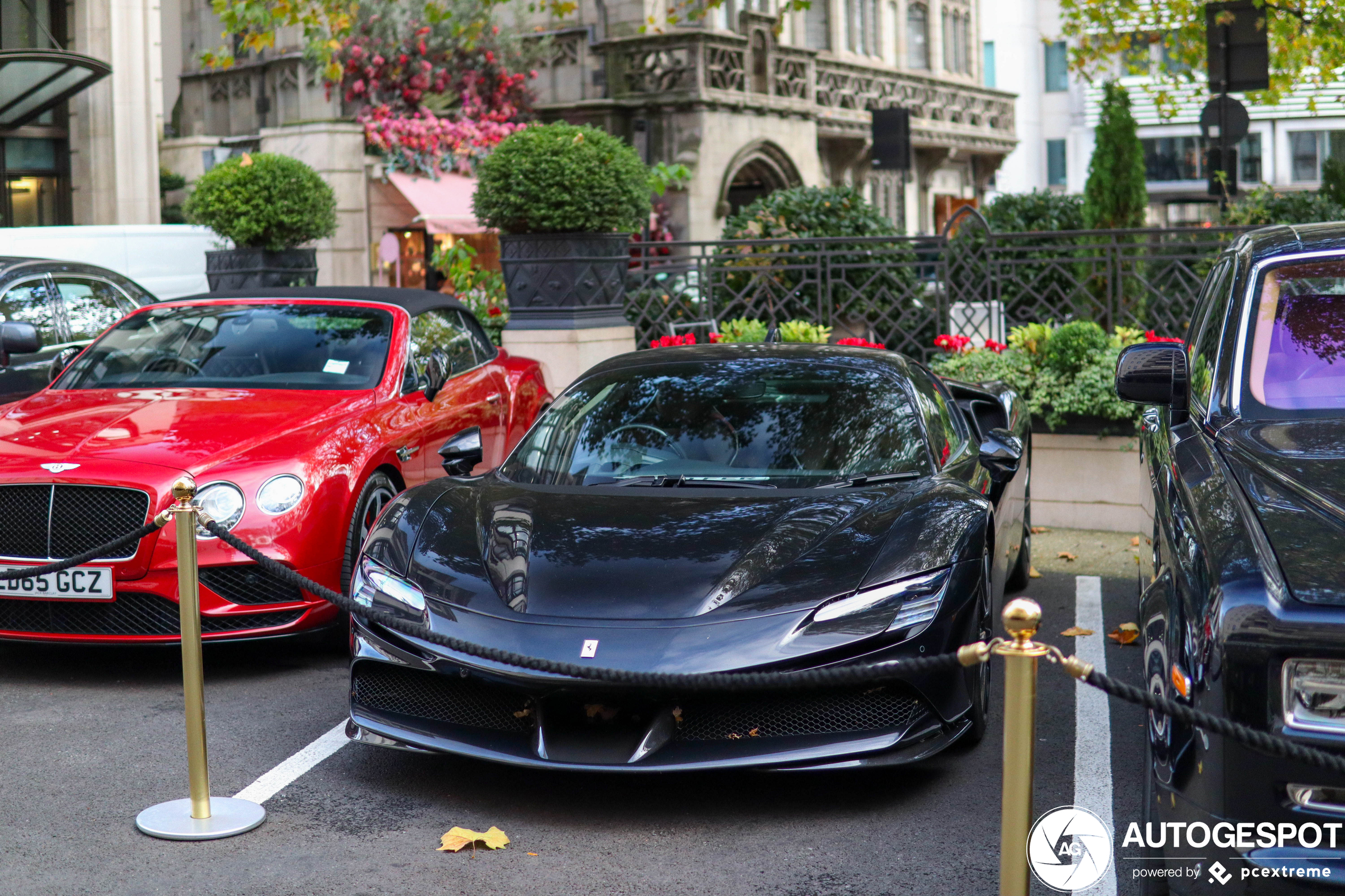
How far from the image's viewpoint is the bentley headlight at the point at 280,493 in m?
5.70

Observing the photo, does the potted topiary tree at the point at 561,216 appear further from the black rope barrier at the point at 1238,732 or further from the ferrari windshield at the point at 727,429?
the black rope barrier at the point at 1238,732

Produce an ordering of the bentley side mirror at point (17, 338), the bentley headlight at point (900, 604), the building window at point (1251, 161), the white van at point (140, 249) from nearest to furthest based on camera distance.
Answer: the bentley headlight at point (900, 604), the bentley side mirror at point (17, 338), the white van at point (140, 249), the building window at point (1251, 161)

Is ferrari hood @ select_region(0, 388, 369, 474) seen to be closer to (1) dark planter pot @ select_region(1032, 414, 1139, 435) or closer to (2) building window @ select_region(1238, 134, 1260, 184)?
(1) dark planter pot @ select_region(1032, 414, 1139, 435)

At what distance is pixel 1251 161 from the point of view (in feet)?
154

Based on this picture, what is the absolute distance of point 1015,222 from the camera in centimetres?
1895

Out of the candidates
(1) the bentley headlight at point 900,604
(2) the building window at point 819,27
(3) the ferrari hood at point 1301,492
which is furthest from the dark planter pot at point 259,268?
(2) the building window at point 819,27

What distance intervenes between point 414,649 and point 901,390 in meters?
2.23

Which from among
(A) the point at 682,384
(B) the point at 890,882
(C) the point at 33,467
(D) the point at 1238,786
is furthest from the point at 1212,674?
(C) the point at 33,467

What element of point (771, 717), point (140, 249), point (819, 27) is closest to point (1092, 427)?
point (771, 717)

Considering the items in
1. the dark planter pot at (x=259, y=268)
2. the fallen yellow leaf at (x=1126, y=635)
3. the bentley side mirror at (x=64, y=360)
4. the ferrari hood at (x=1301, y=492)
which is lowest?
the fallen yellow leaf at (x=1126, y=635)

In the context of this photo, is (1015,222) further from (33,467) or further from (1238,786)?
(1238,786)

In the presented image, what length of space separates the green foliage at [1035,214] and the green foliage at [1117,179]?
18.8 inches

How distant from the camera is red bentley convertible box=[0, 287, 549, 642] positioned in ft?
18.3

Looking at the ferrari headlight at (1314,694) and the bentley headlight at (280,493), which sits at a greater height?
the bentley headlight at (280,493)
